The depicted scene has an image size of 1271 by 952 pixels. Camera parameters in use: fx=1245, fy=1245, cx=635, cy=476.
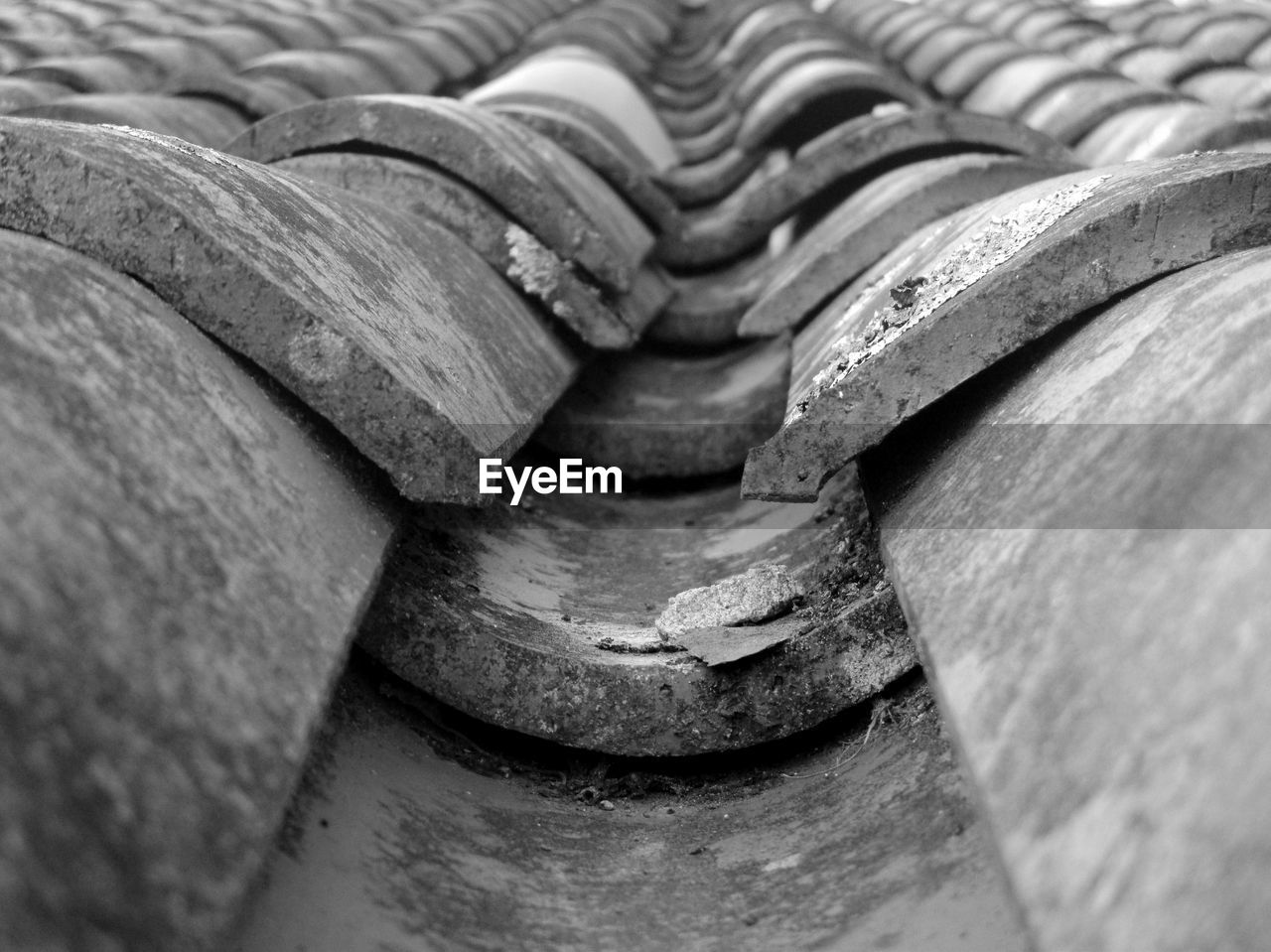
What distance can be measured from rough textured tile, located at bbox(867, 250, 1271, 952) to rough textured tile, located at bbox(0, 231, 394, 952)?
532 millimetres

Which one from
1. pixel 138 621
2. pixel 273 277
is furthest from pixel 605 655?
pixel 138 621

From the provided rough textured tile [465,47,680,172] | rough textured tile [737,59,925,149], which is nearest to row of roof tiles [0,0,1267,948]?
rough textured tile [465,47,680,172]

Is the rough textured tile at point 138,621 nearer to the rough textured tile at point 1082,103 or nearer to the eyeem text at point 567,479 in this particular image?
the eyeem text at point 567,479

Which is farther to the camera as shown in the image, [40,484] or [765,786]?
[765,786]

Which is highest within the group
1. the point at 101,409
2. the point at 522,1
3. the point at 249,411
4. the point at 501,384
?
the point at 522,1

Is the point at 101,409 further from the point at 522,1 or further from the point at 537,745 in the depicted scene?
the point at 522,1

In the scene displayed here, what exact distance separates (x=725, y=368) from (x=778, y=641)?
5.03ft

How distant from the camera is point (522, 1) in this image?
23.0 ft

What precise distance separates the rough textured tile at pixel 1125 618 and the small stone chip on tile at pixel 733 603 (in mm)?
353

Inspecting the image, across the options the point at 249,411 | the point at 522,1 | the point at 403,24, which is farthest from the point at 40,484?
the point at 522,1

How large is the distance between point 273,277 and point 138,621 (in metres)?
0.60

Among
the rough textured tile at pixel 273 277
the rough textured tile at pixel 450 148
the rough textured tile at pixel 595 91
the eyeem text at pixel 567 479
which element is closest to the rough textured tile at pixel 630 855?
the rough textured tile at pixel 273 277

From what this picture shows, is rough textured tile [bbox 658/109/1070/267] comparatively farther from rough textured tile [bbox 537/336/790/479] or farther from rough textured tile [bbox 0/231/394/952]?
rough textured tile [bbox 0/231/394/952]

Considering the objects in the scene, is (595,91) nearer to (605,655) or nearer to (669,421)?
(669,421)
